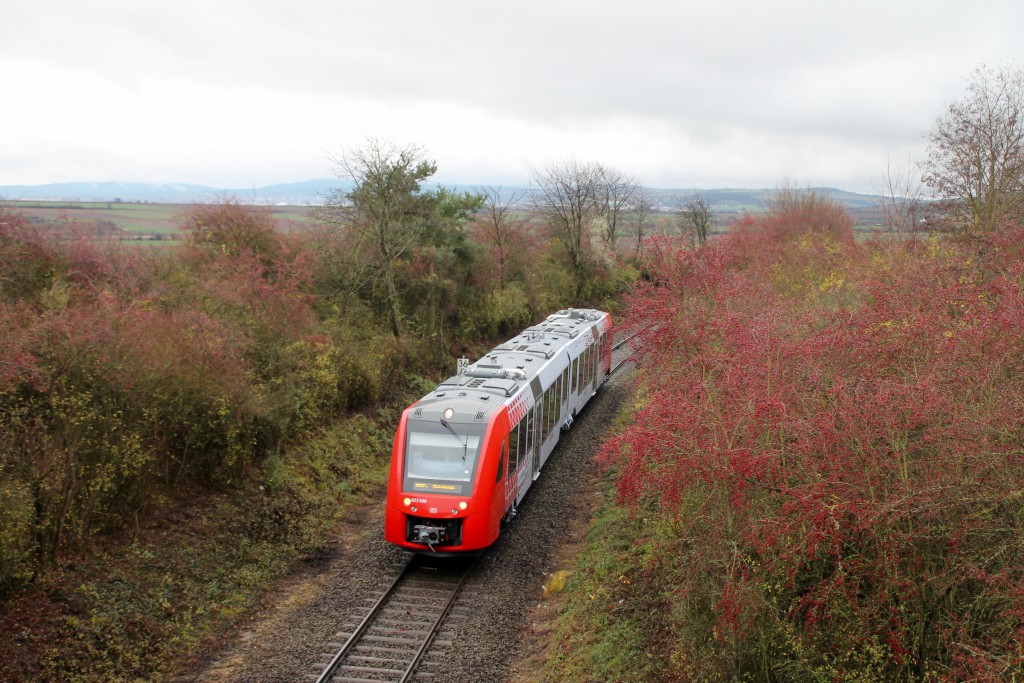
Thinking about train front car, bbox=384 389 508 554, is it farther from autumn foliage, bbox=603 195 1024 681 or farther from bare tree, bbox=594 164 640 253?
bare tree, bbox=594 164 640 253

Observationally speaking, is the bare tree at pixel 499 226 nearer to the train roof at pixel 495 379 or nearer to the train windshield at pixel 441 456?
the train roof at pixel 495 379

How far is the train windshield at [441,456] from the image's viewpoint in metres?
11.7

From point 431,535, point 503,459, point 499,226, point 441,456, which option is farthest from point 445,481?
point 499,226

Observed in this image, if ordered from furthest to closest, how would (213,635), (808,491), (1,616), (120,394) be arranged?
(120,394), (213,635), (1,616), (808,491)

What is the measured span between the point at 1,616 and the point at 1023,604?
34.1ft

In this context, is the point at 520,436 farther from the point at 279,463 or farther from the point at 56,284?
the point at 56,284

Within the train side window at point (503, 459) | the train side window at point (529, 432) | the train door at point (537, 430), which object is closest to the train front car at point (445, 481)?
the train side window at point (503, 459)

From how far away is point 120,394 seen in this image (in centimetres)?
1068

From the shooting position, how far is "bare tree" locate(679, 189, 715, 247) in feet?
161

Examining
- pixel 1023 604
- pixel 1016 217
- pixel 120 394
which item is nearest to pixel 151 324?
pixel 120 394

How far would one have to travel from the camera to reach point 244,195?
68.7 feet

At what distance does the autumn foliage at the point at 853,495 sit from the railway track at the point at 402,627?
320 cm

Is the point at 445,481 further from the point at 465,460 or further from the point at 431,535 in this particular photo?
the point at 431,535

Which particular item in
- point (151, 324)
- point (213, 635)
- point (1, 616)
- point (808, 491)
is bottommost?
point (213, 635)
